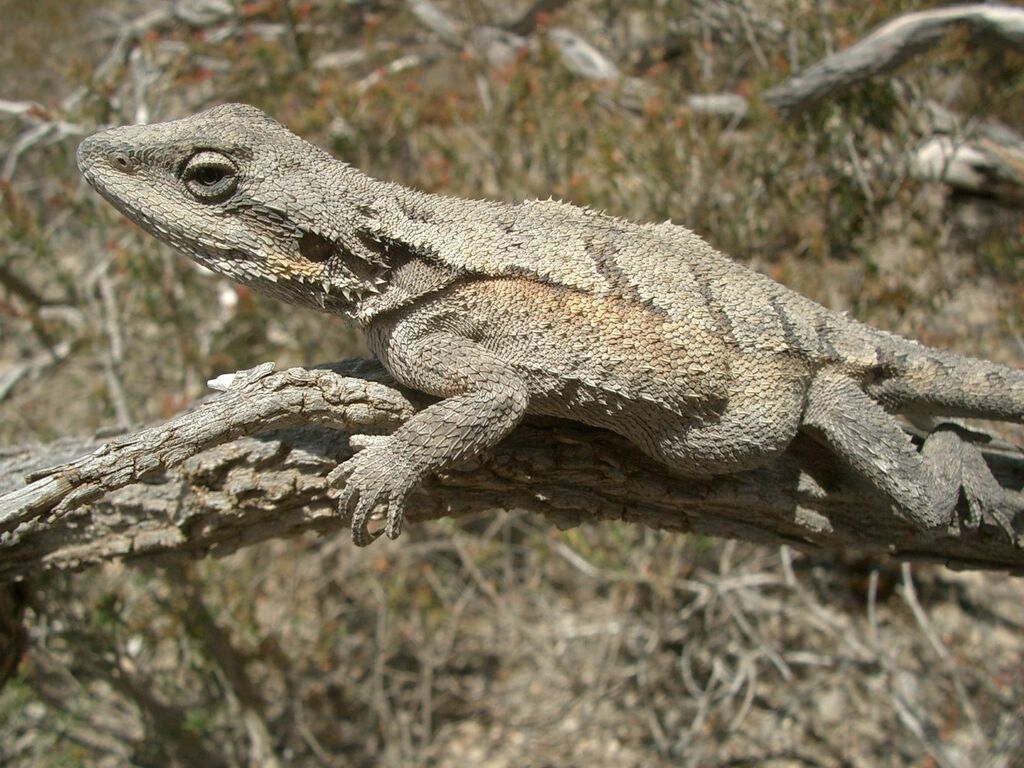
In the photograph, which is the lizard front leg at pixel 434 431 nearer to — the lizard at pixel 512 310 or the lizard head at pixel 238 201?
the lizard at pixel 512 310

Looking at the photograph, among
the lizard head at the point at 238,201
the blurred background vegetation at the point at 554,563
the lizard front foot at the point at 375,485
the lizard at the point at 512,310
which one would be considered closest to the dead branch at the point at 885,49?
the blurred background vegetation at the point at 554,563

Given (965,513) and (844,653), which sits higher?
(965,513)

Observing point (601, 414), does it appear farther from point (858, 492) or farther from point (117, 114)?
point (117, 114)

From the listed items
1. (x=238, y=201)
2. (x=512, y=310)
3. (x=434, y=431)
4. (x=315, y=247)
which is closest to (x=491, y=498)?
(x=434, y=431)

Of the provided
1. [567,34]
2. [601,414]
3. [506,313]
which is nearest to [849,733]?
[601,414]

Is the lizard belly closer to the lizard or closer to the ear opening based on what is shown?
the lizard

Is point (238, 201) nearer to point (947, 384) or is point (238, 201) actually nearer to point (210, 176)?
point (210, 176)
